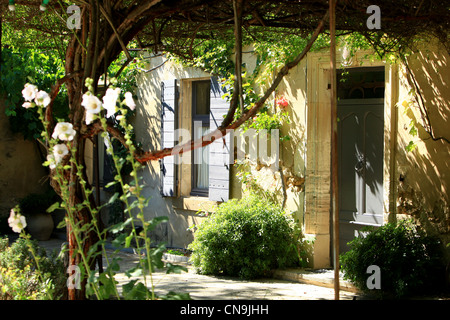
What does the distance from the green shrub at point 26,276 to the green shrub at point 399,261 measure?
291 cm

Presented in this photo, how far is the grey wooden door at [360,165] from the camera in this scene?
7.04m

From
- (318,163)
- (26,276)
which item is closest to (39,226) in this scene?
(318,163)

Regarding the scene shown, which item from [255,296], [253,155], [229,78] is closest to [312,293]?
[255,296]

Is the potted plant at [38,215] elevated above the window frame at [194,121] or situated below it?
below

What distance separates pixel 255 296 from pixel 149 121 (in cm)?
461

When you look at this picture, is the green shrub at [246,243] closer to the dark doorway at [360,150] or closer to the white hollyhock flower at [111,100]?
the dark doorway at [360,150]

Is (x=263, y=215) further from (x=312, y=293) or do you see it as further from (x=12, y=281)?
(x=12, y=281)

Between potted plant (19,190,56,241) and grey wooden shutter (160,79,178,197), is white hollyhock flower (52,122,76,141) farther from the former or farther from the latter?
potted plant (19,190,56,241)

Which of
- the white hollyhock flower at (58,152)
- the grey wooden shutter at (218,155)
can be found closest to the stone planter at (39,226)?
the grey wooden shutter at (218,155)

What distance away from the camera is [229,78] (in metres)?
7.82

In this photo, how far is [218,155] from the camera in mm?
8219

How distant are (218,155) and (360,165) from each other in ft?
6.65

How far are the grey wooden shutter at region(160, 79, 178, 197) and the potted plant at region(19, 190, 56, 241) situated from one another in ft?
7.64

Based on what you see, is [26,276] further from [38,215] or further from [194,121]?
[38,215]
